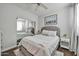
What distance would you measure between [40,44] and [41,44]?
21 millimetres

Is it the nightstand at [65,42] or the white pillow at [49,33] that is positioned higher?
the white pillow at [49,33]

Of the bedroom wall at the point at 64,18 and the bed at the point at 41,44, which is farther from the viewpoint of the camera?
the bedroom wall at the point at 64,18

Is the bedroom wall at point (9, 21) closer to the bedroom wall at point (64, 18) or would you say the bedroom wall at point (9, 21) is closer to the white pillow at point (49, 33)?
the white pillow at point (49, 33)

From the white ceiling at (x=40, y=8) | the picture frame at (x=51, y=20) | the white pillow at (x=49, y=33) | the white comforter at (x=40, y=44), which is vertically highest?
the white ceiling at (x=40, y=8)

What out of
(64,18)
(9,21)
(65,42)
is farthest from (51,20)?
(9,21)

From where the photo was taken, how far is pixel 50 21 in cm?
124

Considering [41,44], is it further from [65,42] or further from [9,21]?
[9,21]

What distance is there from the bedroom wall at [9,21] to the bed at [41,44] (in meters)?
0.25

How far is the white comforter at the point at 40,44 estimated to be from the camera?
3.32ft

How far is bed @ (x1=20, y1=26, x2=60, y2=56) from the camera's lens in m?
1.02

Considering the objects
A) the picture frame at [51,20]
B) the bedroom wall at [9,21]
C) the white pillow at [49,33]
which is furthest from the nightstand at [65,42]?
the bedroom wall at [9,21]

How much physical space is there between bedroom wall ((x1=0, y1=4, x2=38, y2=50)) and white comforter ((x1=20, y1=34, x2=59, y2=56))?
25 centimetres

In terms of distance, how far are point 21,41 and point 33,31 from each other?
0.33 meters

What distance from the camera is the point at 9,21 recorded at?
1168 millimetres
